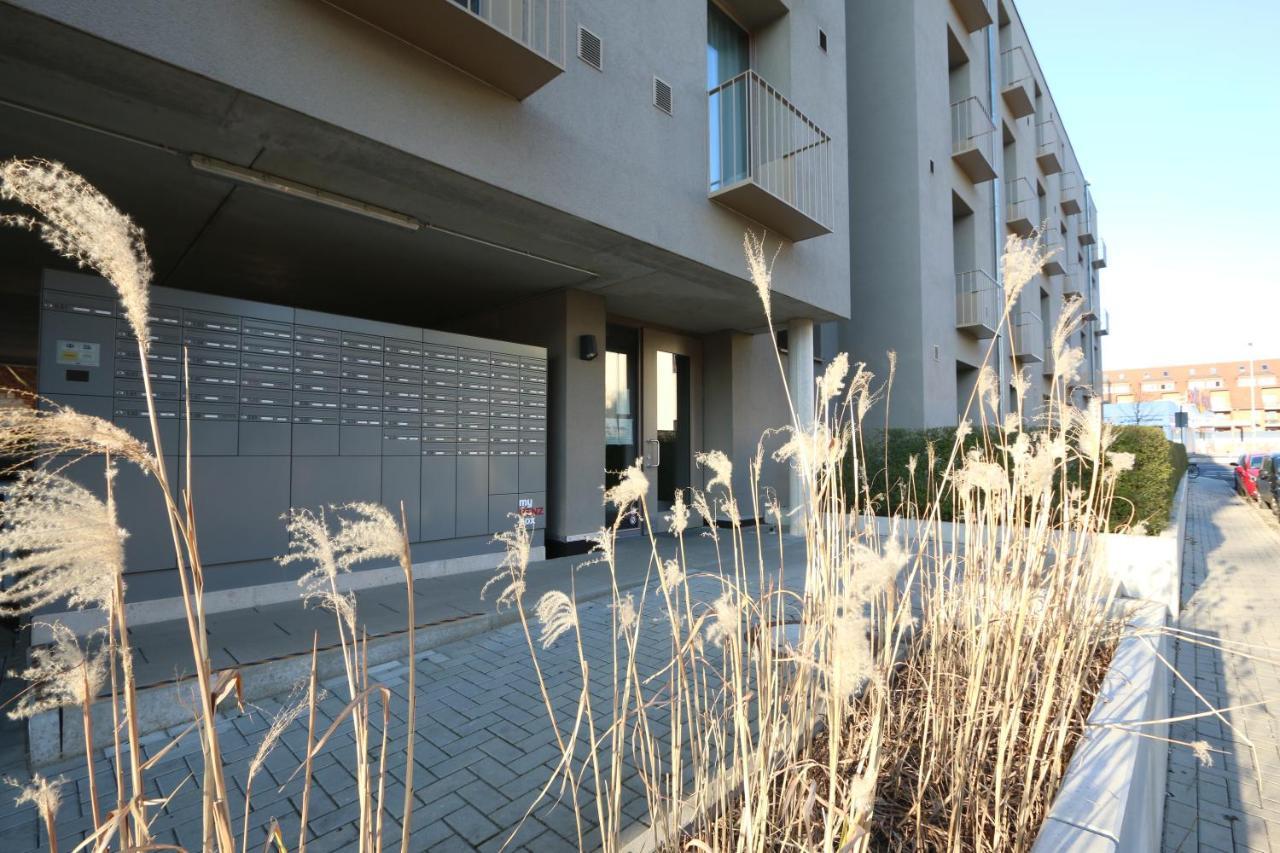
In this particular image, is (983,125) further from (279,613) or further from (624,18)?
(279,613)

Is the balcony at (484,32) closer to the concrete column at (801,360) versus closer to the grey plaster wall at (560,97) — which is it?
the grey plaster wall at (560,97)

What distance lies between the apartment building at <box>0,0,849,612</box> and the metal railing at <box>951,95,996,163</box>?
5.25 meters

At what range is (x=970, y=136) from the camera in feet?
38.7

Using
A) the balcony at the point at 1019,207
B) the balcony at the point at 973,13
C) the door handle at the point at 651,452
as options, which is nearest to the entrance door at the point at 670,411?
the door handle at the point at 651,452

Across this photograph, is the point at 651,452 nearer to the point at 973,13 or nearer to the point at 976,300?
the point at 976,300

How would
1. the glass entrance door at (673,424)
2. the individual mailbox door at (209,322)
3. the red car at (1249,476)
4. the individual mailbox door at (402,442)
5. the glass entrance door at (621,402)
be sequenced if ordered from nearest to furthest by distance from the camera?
the individual mailbox door at (209,322), the individual mailbox door at (402,442), the glass entrance door at (621,402), the glass entrance door at (673,424), the red car at (1249,476)

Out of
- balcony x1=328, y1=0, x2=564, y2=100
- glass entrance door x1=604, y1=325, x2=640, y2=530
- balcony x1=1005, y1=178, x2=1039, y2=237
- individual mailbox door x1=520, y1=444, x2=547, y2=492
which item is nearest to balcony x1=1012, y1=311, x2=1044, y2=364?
balcony x1=1005, y1=178, x2=1039, y2=237

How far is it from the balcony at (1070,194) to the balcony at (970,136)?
10.2 m

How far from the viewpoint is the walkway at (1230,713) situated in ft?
7.95

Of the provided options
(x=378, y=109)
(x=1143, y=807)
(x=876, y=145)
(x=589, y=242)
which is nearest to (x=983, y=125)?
(x=876, y=145)

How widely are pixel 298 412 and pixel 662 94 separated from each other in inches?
165

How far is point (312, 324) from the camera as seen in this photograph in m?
4.89

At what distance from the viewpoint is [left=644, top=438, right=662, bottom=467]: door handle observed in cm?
816

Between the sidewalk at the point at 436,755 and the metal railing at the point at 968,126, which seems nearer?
the sidewalk at the point at 436,755
